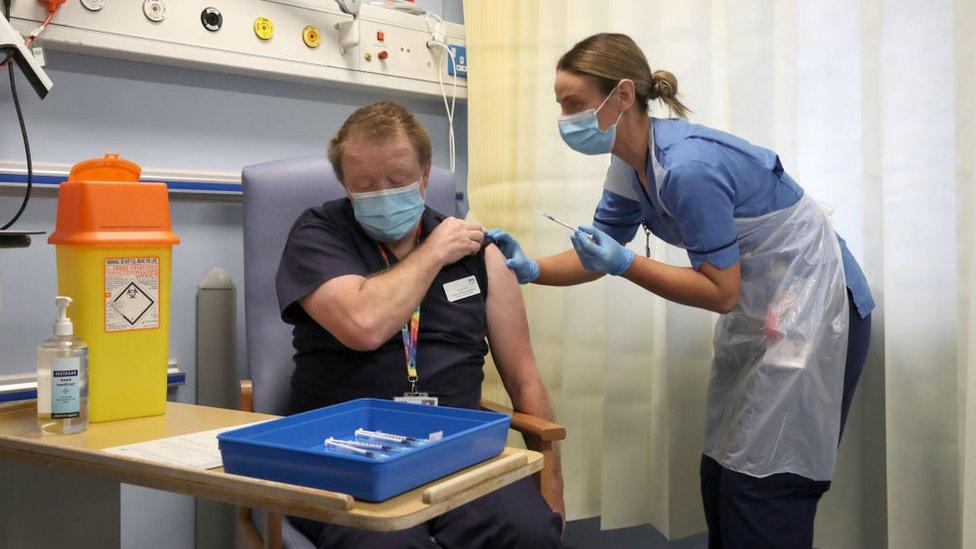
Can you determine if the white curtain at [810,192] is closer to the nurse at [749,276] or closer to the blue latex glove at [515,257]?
the nurse at [749,276]

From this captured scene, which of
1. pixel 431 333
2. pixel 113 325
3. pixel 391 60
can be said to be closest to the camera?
→ pixel 113 325

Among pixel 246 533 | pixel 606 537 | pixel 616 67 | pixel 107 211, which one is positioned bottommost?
pixel 606 537

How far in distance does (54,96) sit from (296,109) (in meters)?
0.59

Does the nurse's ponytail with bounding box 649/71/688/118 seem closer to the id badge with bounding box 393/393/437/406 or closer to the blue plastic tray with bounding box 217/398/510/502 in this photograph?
the id badge with bounding box 393/393/437/406

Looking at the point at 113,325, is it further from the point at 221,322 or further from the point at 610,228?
the point at 610,228

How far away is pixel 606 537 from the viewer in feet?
7.76

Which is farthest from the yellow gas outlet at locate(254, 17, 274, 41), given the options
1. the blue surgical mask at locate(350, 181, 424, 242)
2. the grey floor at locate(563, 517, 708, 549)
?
the grey floor at locate(563, 517, 708, 549)

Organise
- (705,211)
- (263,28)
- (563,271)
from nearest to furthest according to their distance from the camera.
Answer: (705,211) → (563,271) → (263,28)

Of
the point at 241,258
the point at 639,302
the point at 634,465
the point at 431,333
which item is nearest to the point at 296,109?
the point at 241,258

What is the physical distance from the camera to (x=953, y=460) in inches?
58.5

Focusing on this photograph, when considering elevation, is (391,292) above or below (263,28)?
below

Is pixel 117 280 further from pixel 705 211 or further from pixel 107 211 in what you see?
pixel 705 211

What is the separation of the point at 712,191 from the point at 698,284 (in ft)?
0.55

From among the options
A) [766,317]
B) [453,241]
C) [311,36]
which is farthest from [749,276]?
[311,36]
